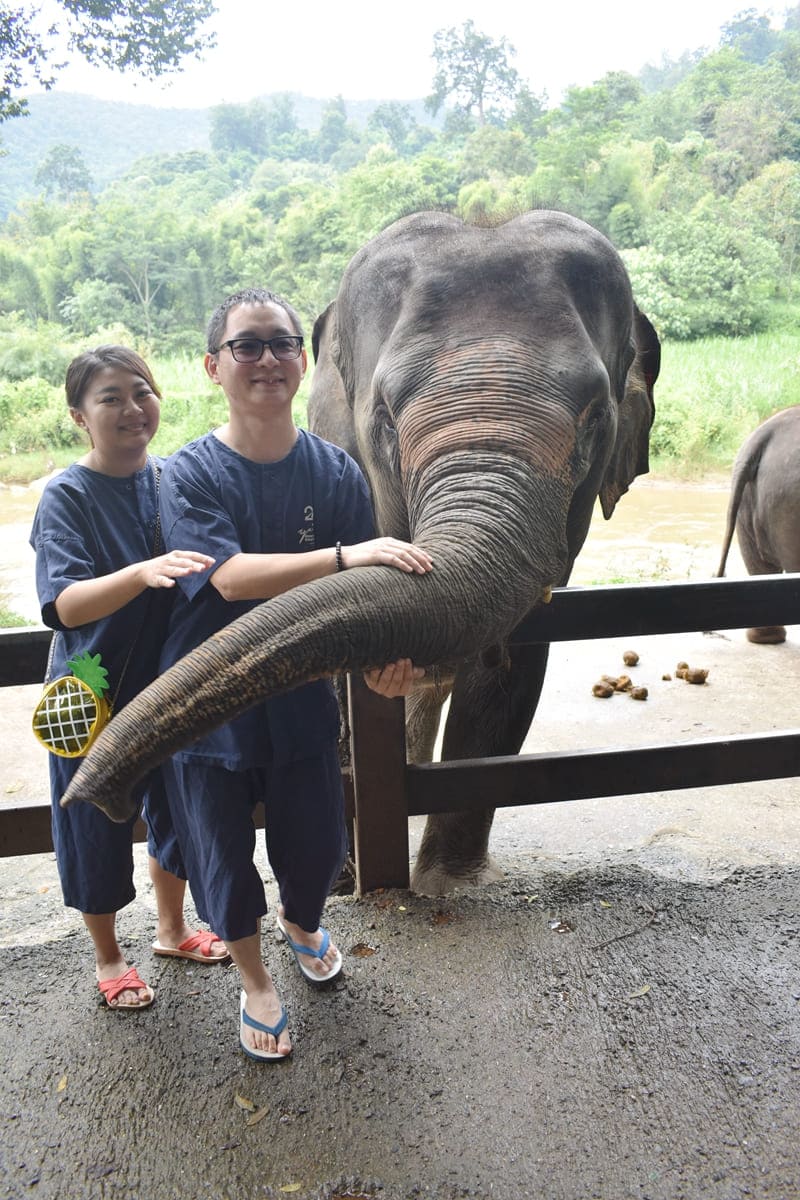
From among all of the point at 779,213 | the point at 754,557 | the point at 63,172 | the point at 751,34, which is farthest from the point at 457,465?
the point at 751,34

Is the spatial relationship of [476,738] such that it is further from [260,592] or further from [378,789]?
[260,592]

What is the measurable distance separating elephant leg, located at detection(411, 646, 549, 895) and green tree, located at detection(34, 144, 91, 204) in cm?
5560

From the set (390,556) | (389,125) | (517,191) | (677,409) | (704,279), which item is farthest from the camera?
(389,125)

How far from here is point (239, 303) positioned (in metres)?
1.87

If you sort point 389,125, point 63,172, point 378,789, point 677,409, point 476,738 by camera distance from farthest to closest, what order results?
point 389,125, point 63,172, point 677,409, point 476,738, point 378,789

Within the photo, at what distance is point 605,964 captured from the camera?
7.72 ft

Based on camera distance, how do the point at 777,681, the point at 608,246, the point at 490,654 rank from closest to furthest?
the point at 490,654, the point at 608,246, the point at 777,681

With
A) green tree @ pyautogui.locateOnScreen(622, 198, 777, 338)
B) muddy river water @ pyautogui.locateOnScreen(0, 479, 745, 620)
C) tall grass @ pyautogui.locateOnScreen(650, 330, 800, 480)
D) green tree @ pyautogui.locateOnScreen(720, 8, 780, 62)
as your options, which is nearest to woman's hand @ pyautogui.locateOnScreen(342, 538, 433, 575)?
muddy river water @ pyautogui.locateOnScreen(0, 479, 745, 620)

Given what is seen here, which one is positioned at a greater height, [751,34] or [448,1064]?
[751,34]

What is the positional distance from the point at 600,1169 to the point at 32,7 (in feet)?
59.4

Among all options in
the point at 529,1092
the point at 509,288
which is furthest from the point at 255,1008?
the point at 509,288

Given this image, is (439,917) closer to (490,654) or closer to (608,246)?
(490,654)

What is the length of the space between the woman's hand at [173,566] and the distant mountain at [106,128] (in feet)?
259

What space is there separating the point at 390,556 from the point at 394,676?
0.22 m
